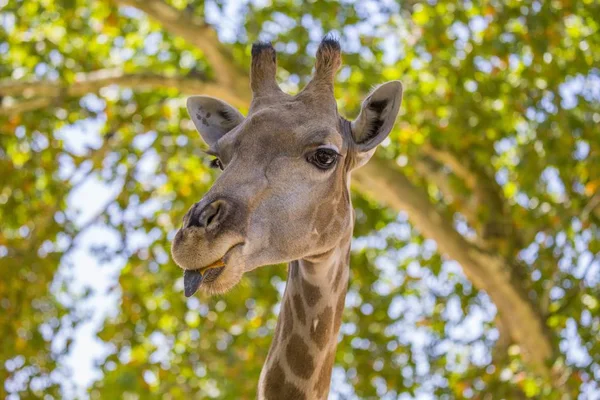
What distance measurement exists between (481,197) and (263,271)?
2.73 m

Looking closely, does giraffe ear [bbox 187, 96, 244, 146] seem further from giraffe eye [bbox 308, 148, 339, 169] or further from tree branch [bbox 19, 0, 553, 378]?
tree branch [bbox 19, 0, 553, 378]

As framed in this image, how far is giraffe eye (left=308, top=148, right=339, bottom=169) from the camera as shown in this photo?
453 cm

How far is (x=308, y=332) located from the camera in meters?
4.84

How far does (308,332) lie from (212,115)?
1.29 m

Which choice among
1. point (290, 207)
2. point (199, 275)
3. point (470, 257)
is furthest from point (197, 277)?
point (470, 257)

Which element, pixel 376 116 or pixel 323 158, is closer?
pixel 323 158

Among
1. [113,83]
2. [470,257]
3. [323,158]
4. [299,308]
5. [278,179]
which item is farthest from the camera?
[470,257]

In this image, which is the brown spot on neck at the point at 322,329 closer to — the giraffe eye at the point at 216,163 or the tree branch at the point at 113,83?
the giraffe eye at the point at 216,163

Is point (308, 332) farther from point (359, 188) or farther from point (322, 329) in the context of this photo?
point (359, 188)

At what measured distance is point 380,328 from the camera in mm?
12172

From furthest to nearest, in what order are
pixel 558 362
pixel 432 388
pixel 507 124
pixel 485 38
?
pixel 507 124 → pixel 432 388 → pixel 485 38 → pixel 558 362

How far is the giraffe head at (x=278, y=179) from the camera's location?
13.1ft

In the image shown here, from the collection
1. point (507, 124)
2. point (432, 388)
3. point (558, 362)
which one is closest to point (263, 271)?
point (432, 388)

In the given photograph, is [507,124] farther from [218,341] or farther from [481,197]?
[218,341]
